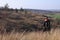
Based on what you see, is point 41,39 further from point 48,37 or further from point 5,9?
point 5,9

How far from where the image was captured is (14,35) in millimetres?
5727

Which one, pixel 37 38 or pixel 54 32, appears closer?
pixel 37 38

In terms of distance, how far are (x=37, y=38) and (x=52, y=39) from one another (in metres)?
0.39

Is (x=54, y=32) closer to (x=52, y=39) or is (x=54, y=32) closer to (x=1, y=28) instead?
(x=52, y=39)

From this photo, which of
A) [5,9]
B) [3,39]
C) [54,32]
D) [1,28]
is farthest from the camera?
[5,9]

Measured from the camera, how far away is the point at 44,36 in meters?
6.29

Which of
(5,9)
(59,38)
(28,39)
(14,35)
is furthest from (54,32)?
(5,9)

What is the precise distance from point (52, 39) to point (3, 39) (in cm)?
137

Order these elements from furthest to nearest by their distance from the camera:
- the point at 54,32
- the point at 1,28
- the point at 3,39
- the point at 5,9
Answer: the point at 5,9, the point at 54,32, the point at 1,28, the point at 3,39

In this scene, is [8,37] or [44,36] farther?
[44,36]

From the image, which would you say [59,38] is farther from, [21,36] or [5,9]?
[5,9]

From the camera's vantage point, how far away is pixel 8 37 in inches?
221

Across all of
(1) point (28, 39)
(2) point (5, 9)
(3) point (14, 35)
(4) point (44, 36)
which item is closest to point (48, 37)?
(4) point (44, 36)

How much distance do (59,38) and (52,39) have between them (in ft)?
0.73
